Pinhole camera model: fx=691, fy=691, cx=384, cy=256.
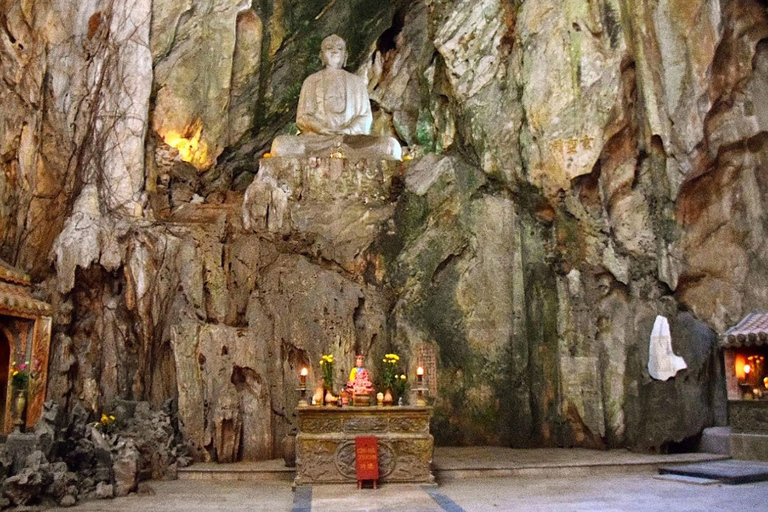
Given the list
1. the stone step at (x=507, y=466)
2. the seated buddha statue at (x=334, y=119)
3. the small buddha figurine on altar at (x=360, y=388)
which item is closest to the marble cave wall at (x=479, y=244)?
the stone step at (x=507, y=466)

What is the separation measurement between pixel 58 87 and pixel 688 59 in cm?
1196

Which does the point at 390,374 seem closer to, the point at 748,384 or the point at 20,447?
the point at 20,447

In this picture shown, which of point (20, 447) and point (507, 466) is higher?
point (20, 447)

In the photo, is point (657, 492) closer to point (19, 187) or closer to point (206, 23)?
point (19, 187)

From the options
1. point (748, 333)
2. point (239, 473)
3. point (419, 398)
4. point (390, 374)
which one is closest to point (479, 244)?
point (390, 374)

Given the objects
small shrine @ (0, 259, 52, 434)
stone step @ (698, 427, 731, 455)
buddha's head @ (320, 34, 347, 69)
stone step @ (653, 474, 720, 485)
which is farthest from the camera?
buddha's head @ (320, 34, 347, 69)

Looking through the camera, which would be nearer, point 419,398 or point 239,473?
point 419,398

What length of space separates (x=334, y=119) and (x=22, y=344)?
803cm

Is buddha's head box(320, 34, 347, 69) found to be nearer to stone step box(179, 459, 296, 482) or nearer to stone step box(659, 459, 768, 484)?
stone step box(179, 459, 296, 482)

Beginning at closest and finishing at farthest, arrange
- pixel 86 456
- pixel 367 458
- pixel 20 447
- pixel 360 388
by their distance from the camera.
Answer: pixel 20 447, pixel 367 458, pixel 86 456, pixel 360 388

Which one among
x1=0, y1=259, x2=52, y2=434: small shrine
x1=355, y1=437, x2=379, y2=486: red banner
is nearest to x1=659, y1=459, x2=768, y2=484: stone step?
x1=355, y1=437, x2=379, y2=486: red banner

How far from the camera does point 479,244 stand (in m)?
12.8

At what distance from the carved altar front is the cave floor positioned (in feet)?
0.67

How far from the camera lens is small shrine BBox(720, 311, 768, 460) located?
10461 mm
